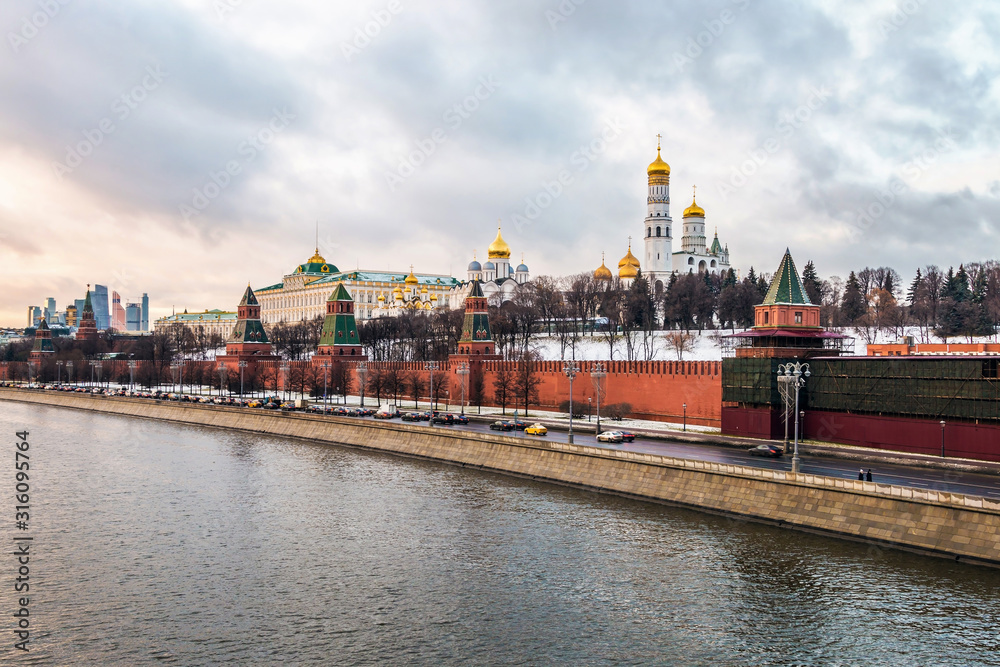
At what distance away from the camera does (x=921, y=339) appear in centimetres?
6569

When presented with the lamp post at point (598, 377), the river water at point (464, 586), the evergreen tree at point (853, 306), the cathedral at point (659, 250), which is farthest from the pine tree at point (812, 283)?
the river water at point (464, 586)

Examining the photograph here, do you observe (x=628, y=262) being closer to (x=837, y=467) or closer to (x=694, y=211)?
(x=694, y=211)

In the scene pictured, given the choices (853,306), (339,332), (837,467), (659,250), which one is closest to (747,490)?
(837,467)

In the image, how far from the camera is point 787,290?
36.1m

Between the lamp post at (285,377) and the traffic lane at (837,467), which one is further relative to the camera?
the lamp post at (285,377)

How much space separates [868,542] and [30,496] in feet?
76.2

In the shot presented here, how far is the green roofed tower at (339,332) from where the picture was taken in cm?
6612

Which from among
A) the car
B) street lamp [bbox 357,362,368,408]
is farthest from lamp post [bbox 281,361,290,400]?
the car

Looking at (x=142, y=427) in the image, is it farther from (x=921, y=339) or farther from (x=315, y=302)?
(x=315, y=302)

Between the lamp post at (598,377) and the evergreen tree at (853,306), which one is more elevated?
the evergreen tree at (853,306)

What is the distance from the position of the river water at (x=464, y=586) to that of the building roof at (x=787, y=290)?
14419mm

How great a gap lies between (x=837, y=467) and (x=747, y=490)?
5.17 meters

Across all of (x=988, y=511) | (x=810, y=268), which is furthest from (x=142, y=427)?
(x=810, y=268)

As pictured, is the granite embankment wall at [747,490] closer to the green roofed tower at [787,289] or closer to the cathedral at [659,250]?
the green roofed tower at [787,289]
